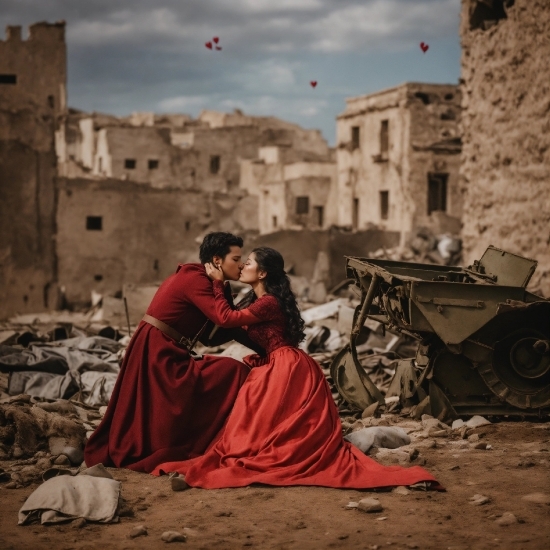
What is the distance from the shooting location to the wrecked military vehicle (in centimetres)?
687

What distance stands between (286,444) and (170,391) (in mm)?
841

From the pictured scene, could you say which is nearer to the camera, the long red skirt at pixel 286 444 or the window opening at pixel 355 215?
the long red skirt at pixel 286 444

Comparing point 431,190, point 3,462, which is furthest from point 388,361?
point 431,190

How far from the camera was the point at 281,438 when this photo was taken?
5.61 meters

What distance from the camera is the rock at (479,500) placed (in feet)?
16.6

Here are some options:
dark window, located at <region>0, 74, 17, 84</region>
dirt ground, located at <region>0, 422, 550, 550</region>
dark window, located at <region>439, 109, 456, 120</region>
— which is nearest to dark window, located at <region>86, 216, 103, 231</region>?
dark window, located at <region>0, 74, 17, 84</region>

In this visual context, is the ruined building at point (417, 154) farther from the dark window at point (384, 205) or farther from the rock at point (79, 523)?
the rock at point (79, 523)

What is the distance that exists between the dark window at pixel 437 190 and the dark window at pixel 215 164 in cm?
1458

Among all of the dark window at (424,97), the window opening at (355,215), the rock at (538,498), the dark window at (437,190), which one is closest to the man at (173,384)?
the rock at (538,498)

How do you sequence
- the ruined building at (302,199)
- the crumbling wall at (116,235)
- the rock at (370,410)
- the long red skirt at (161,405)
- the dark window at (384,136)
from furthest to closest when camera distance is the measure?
1. the ruined building at (302,199)
2. the dark window at (384,136)
3. the crumbling wall at (116,235)
4. the rock at (370,410)
5. the long red skirt at (161,405)

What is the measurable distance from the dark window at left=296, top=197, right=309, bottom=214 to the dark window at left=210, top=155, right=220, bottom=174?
26.2 feet

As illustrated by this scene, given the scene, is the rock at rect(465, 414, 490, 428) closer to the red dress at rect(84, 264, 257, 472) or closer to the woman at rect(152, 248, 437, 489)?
the woman at rect(152, 248, 437, 489)

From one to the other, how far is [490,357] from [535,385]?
0.42 m

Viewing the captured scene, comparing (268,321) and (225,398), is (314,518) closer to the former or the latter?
(225,398)
